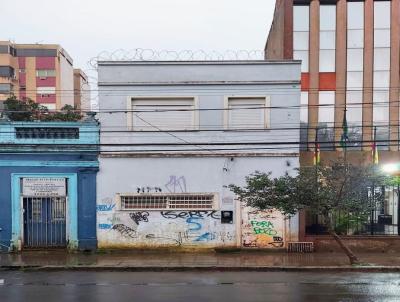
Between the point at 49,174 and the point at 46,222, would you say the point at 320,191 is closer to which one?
the point at 49,174

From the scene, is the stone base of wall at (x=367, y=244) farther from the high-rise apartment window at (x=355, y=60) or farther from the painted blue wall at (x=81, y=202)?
the high-rise apartment window at (x=355, y=60)

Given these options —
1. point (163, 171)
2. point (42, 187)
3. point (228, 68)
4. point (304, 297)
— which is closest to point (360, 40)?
point (228, 68)

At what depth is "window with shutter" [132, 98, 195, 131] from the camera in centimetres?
1777

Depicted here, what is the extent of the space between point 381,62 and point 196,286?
29.3 metres

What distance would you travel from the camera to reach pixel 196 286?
12.0 m

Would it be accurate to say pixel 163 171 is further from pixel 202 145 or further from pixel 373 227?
pixel 373 227

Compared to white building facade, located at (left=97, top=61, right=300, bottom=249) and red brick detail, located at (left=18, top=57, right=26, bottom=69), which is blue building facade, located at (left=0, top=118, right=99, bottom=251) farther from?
red brick detail, located at (left=18, top=57, right=26, bottom=69)

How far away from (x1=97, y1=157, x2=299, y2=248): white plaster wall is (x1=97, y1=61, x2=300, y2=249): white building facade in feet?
0.11

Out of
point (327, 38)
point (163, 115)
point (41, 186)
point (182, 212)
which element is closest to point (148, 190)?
point (182, 212)

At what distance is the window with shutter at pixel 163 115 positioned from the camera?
58.3ft

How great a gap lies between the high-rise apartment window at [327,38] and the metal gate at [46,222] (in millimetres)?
23810

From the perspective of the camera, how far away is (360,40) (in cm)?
3606

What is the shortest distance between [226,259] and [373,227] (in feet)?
18.5

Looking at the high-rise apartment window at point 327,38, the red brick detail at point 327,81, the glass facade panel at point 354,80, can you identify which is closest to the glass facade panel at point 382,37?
the glass facade panel at point 354,80
